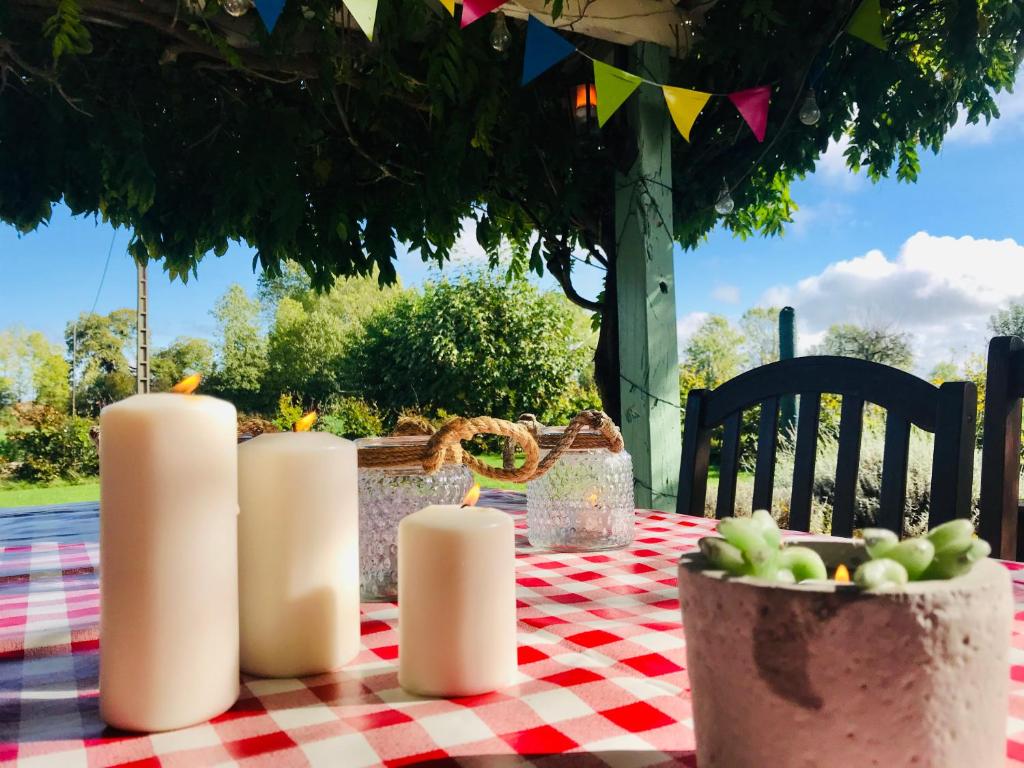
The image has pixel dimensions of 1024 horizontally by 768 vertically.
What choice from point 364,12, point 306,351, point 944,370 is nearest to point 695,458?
point 364,12

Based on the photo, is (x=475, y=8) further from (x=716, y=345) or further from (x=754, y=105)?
(x=716, y=345)

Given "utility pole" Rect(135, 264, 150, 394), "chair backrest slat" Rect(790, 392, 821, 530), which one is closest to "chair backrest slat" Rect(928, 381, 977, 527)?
"chair backrest slat" Rect(790, 392, 821, 530)

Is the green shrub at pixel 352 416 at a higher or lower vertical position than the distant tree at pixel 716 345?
lower

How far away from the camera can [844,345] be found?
9156mm

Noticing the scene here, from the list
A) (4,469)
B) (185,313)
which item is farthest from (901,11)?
(4,469)

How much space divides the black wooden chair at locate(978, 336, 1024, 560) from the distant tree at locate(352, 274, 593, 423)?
6162 mm

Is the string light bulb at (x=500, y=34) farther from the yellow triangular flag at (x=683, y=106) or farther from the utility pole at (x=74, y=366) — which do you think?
the utility pole at (x=74, y=366)

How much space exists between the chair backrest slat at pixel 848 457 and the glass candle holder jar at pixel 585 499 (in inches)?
12.8

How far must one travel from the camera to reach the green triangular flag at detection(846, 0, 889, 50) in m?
1.69

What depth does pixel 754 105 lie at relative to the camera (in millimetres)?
1787

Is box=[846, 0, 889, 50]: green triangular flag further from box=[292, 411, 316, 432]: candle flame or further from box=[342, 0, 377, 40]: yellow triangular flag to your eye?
box=[292, 411, 316, 432]: candle flame

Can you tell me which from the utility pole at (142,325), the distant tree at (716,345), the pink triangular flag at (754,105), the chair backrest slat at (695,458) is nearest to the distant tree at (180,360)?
the utility pole at (142,325)

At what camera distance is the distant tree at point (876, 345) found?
325 inches

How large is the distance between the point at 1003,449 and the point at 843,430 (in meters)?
0.18
